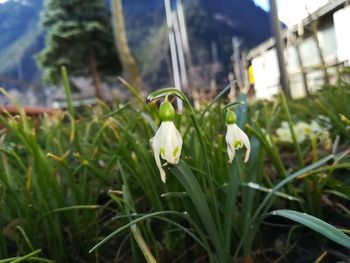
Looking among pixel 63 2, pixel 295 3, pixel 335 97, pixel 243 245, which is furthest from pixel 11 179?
pixel 63 2

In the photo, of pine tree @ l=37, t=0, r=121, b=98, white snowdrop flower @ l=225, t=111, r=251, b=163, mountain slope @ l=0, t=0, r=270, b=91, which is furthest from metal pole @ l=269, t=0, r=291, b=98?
mountain slope @ l=0, t=0, r=270, b=91

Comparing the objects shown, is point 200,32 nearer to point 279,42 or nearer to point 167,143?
point 279,42

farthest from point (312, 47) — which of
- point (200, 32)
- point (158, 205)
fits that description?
point (200, 32)

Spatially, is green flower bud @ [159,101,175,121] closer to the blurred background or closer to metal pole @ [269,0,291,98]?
the blurred background

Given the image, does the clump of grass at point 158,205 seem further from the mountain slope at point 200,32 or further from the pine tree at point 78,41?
the mountain slope at point 200,32

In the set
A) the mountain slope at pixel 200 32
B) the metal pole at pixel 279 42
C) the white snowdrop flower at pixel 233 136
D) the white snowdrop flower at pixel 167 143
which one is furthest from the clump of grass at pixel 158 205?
the mountain slope at pixel 200 32

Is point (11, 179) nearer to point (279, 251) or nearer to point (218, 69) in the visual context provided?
point (279, 251)
